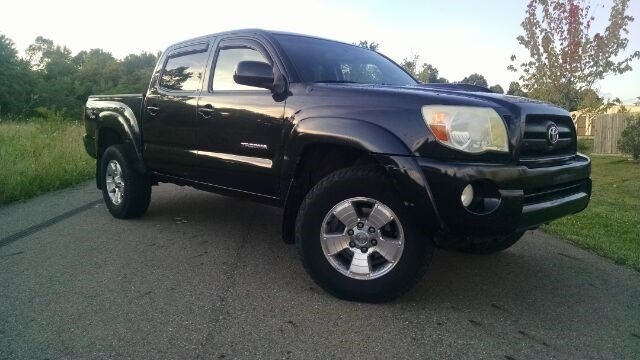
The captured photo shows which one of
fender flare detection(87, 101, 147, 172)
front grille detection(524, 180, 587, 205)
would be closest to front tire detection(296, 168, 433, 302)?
front grille detection(524, 180, 587, 205)

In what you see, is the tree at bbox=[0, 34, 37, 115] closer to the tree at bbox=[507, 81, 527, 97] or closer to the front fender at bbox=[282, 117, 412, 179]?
the tree at bbox=[507, 81, 527, 97]

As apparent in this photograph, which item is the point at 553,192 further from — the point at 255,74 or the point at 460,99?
the point at 255,74

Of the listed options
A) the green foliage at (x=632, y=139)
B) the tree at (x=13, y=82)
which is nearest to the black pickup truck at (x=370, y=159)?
the green foliage at (x=632, y=139)

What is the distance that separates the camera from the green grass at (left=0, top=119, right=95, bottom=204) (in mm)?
8516

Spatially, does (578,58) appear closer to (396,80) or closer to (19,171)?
(396,80)

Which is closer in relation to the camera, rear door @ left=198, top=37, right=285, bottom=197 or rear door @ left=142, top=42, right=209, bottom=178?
rear door @ left=198, top=37, right=285, bottom=197

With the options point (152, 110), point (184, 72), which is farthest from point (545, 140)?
point (152, 110)

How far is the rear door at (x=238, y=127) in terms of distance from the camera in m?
4.13

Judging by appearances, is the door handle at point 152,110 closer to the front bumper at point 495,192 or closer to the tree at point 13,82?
the front bumper at point 495,192

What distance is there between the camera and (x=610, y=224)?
648 centimetres

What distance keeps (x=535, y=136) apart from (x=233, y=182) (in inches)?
95.8

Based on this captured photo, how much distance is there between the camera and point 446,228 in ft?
10.5

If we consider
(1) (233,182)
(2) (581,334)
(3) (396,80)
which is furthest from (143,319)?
(3) (396,80)

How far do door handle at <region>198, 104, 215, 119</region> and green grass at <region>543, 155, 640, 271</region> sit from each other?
153 inches
